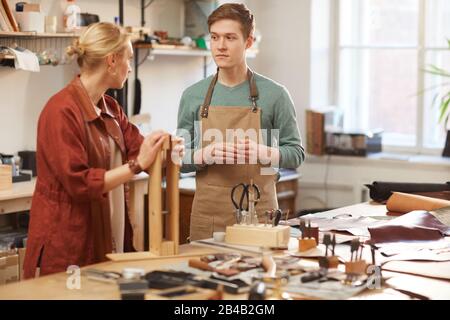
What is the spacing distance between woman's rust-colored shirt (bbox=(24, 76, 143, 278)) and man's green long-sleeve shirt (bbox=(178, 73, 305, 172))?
2.07ft

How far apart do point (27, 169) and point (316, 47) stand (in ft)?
8.77

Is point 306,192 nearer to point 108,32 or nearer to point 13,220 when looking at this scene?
point 13,220

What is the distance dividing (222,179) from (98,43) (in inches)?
36.9

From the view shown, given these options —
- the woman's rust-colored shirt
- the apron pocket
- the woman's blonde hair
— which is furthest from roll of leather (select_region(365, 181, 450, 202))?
the woman's blonde hair

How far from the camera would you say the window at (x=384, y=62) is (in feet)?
21.4

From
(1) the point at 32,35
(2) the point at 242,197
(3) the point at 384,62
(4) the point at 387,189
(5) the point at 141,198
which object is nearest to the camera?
(2) the point at 242,197

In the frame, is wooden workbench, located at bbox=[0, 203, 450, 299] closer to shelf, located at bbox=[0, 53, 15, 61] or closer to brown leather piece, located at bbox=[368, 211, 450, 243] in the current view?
brown leather piece, located at bbox=[368, 211, 450, 243]

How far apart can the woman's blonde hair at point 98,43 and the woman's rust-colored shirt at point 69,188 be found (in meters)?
0.11

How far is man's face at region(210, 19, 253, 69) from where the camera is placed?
139 inches

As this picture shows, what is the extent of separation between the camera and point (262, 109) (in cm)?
368

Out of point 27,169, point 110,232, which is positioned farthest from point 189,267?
point 27,169

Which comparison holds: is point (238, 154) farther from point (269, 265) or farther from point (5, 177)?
point (5, 177)

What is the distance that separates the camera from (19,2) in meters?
4.94

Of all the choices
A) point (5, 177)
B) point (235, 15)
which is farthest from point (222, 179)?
point (5, 177)
